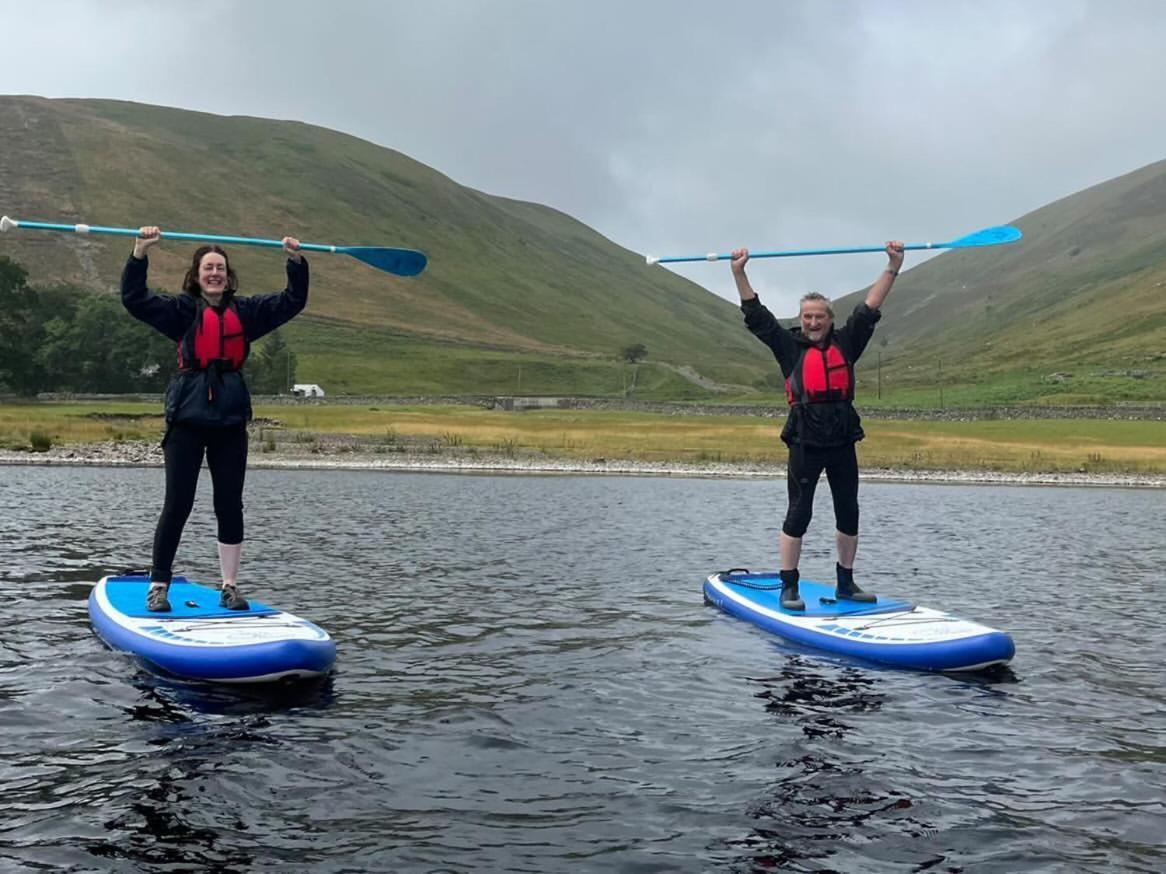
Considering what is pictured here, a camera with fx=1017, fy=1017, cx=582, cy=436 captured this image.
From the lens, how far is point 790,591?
43.8ft

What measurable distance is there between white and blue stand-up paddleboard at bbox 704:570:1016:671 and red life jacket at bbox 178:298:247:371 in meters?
7.33

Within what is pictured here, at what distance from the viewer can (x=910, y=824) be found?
22.1ft

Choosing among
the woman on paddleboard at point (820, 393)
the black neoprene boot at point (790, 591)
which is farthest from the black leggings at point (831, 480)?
the black neoprene boot at point (790, 591)

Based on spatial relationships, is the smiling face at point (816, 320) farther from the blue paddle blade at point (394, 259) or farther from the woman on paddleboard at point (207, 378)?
the woman on paddleboard at point (207, 378)

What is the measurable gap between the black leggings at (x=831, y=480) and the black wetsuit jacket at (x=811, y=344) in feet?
0.55

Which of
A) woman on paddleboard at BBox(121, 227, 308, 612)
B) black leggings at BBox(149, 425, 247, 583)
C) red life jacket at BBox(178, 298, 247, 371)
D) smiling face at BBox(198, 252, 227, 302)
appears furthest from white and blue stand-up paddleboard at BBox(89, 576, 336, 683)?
smiling face at BBox(198, 252, 227, 302)

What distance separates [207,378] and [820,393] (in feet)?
24.1

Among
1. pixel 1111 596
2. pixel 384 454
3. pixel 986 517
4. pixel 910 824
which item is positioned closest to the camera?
pixel 910 824

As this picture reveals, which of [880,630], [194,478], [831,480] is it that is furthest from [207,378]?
[880,630]

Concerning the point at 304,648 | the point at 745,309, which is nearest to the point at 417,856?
the point at 304,648

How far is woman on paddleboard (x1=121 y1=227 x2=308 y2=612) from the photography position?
11000mm

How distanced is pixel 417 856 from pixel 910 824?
10.6 feet

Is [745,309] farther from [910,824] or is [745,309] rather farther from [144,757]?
[144,757]

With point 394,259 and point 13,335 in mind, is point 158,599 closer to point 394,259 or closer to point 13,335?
point 394,259
